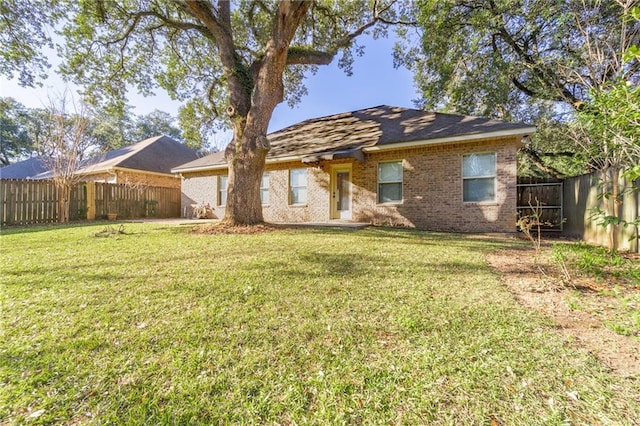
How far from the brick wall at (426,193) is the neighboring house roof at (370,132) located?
0.51 metres

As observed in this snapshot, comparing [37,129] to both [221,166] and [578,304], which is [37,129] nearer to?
[221,166]

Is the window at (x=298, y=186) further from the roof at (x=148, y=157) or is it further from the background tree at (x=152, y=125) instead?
the background tree at (x=152, y=125)

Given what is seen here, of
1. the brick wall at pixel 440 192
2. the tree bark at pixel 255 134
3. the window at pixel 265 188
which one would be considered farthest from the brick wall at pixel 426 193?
the tree bark at pixel 255 134

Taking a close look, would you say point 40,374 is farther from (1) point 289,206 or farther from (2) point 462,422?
(1) point 289,206

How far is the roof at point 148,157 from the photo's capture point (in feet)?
54.7

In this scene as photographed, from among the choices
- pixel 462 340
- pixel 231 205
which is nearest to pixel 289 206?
pixel 231 205

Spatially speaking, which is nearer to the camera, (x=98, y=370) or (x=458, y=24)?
(x=98, y=370)

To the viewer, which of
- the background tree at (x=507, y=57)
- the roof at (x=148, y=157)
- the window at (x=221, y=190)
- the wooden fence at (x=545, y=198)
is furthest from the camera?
the roof at (x=148, y=157)

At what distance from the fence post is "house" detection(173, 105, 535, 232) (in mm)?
5758

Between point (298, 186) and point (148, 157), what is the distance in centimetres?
1306

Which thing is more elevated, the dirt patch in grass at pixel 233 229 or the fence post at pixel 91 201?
the fence post at pixel 91 201

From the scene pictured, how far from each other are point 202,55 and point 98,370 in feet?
45.4

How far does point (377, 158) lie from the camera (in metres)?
10.4

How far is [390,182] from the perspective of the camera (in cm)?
1024
